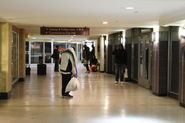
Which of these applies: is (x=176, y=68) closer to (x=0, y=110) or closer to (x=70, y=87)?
(x=70, y=87)

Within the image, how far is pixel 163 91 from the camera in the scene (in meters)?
9.57

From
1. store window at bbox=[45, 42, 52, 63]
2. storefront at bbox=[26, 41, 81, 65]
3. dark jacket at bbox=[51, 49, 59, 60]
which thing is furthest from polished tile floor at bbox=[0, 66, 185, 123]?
store window at bbox=[45, 42, 52, 63]

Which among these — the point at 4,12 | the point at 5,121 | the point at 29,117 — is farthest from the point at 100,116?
the point at 4,12

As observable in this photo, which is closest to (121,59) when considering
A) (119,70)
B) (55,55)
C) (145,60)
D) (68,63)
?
(119,70)

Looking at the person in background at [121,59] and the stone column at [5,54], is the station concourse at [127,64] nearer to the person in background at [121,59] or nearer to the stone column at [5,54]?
the stone column at [5,54]

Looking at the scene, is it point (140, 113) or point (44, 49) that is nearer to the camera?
point (140, 113)

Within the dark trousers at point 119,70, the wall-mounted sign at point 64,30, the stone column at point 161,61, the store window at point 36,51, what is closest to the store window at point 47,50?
the store window at point 36,51

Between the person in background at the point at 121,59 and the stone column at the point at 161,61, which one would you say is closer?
the stone column at the point at 161,61

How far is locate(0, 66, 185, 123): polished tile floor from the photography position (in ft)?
20.6

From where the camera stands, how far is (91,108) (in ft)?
24.4

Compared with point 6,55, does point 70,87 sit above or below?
below

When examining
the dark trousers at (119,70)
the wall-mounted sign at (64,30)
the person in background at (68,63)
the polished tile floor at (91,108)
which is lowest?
the polished tile floor at (91,108)

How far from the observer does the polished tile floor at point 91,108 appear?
6.29 metres

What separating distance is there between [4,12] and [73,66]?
9.15 ft
